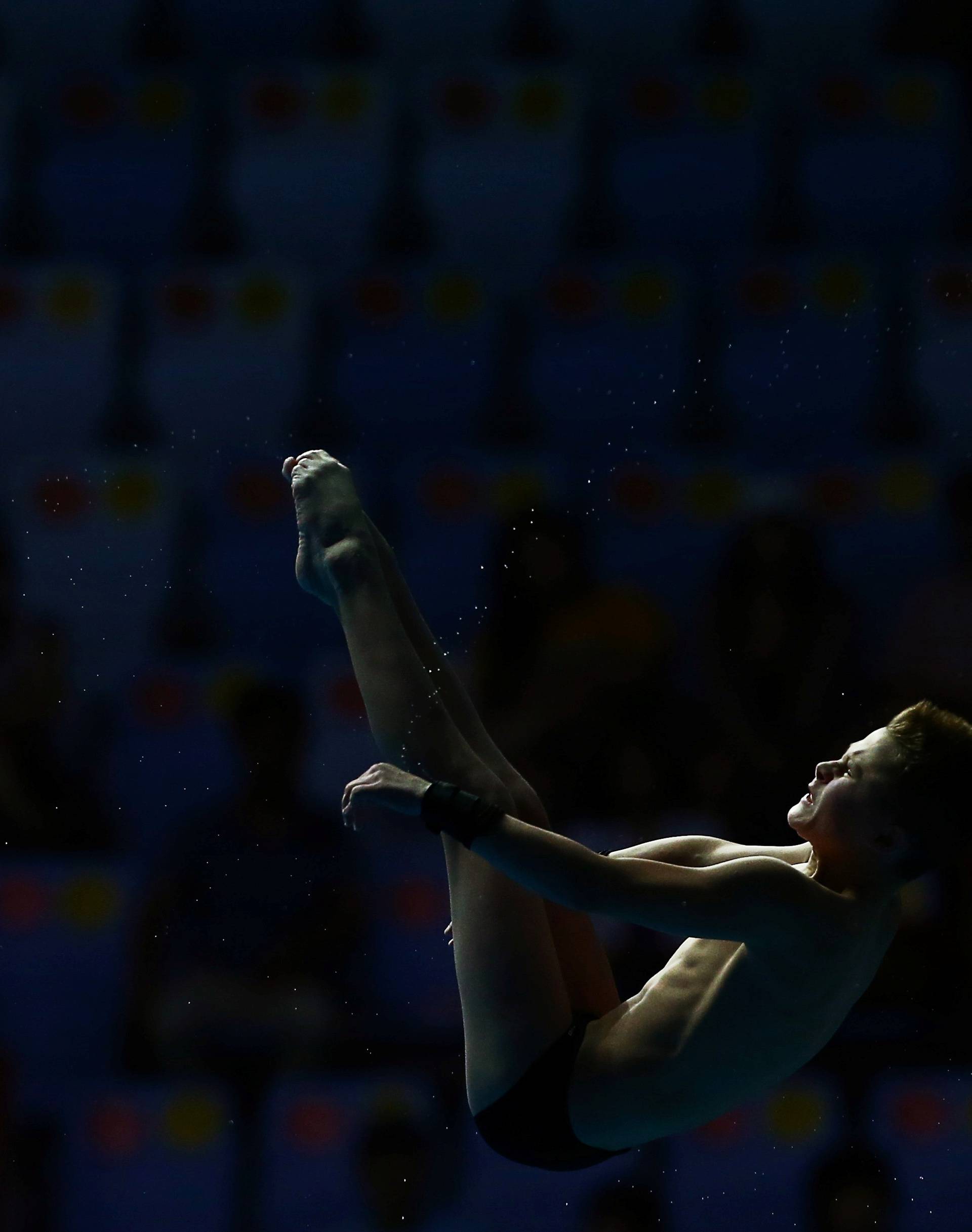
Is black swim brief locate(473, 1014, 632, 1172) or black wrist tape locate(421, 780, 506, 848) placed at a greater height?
black wrist tape locate(421, 780, 506, 848)

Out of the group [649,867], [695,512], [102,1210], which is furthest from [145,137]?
[649,867]

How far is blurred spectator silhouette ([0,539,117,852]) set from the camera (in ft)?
10.2

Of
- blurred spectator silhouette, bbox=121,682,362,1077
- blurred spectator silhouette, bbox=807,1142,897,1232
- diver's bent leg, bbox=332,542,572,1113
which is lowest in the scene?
blurred spectator silhouette, bbox=807,1142,897,1232

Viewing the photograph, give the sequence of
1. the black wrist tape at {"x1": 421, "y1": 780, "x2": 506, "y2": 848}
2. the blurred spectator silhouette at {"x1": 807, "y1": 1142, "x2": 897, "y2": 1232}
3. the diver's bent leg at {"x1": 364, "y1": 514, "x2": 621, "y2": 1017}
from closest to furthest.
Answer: the black wrist tape at {"x1": 421, "y1": 780, "x2": 506, "y2": 848}, the diver's bent leg at {"x1": 364, "y1": 514, "x2": 621, "y2": 1017}, the blurred spectator silhouette at {"x1": 807, "y1": 1142, "x2": 897, "y2": 1232}

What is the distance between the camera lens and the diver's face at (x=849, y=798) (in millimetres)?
1761

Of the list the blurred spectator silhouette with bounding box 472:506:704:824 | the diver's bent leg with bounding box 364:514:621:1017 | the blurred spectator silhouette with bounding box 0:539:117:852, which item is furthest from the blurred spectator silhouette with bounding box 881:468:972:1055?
the blurred spectator silhouette with bounding box 0:539:117:852

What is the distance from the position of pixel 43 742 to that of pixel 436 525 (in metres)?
0.92

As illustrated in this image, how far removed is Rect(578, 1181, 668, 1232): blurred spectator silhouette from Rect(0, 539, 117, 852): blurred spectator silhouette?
3.75ft

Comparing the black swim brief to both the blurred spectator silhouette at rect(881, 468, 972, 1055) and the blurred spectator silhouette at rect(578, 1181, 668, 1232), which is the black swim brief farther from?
the blurred spectator silhouette at rect(881, 468, 972, 1055)

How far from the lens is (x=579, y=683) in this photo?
3021 mm

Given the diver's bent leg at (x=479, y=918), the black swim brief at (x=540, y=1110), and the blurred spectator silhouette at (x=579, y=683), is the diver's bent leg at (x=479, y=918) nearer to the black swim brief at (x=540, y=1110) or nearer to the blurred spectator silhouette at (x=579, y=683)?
the black swim brief at (x=540, y=1110)

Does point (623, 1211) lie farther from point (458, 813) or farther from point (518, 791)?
point (458, 813)

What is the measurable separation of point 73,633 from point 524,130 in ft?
5.22

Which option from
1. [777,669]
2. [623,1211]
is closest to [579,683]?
[777,669]
